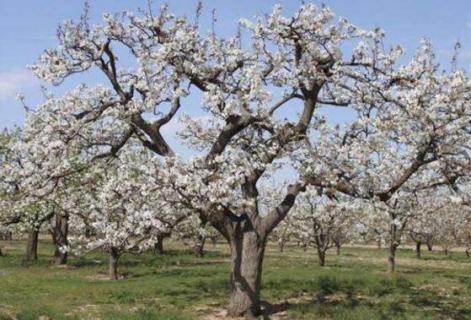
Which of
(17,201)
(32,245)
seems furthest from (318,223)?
(17,201)

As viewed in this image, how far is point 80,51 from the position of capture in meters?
20.7

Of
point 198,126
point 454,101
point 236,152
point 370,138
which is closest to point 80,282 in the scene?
point 198,126

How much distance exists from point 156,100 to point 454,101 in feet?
31.4

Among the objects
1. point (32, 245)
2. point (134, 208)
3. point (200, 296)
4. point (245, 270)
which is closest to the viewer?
point (134, 208)

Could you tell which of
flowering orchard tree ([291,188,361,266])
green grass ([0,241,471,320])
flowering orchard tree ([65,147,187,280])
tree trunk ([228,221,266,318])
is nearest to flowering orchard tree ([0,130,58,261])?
flowering orchard tree ([65,147,187,280])

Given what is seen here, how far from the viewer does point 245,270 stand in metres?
20.8

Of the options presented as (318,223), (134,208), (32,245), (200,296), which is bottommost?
(200,296)

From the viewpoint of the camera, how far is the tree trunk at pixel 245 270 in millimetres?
20422

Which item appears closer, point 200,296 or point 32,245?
point 200,296

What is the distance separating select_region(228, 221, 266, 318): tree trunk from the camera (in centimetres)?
2042

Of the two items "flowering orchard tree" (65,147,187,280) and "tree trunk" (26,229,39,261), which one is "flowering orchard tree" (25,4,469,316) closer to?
"flowering orchard tree" (65,147,187,280)

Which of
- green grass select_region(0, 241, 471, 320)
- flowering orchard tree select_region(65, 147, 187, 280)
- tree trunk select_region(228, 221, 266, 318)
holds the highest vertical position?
flowering orchard tree select_region(65, 147, 187, 280)

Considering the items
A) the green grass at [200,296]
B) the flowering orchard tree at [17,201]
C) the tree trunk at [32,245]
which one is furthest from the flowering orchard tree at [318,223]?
the tree trunk at [32,245]

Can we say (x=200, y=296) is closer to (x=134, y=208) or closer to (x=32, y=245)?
(x=134, y=208)
